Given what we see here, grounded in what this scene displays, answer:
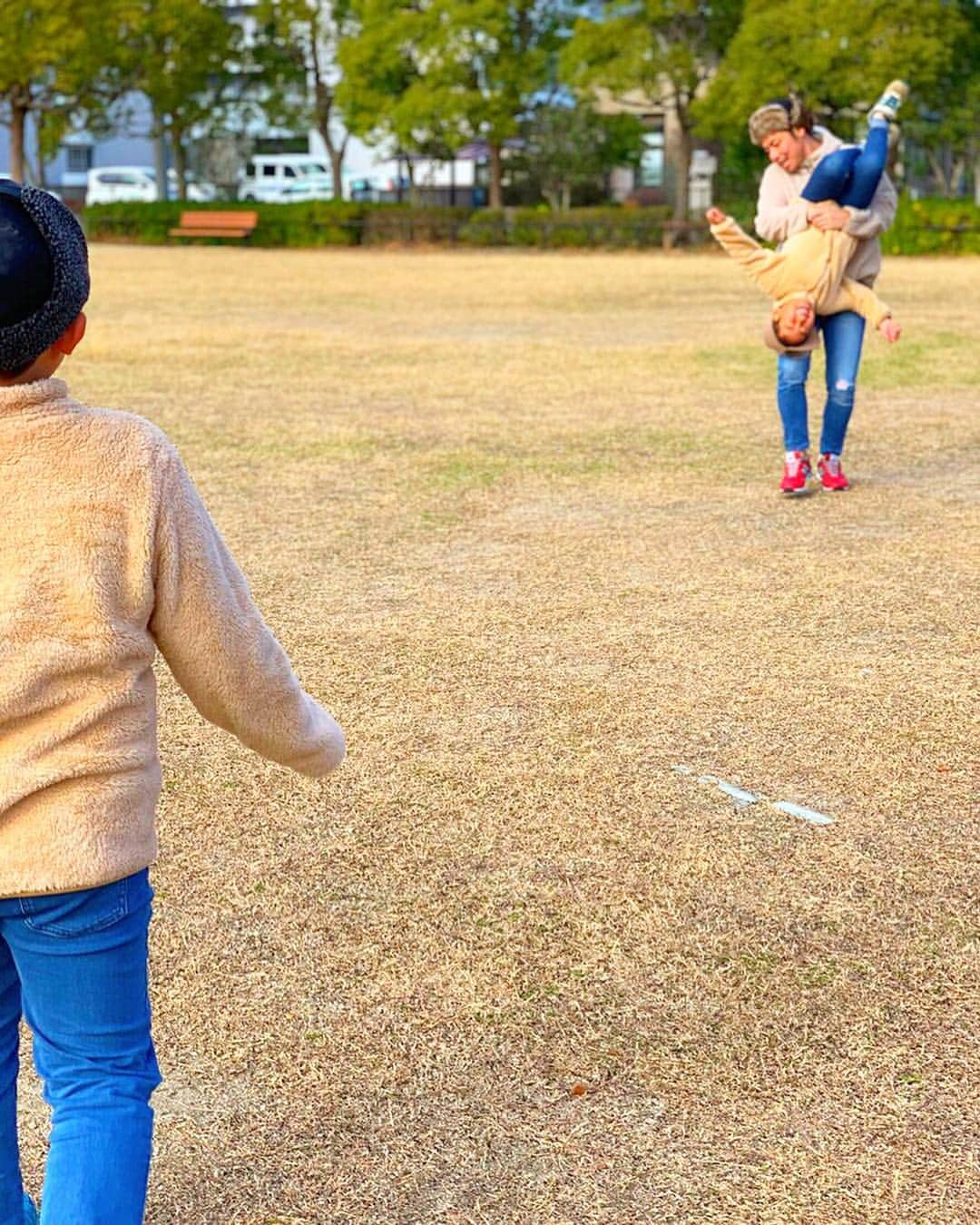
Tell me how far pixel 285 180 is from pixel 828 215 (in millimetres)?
46260

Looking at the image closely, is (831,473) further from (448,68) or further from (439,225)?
(448,68)

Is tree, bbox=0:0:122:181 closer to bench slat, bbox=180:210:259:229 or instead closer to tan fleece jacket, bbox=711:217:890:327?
bench slat, bbox=180:210:259:229

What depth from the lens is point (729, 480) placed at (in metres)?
8.08

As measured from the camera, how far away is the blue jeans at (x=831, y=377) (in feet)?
24.1

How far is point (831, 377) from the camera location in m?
7.49

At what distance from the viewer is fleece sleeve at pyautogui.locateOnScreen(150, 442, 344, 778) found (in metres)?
1.87

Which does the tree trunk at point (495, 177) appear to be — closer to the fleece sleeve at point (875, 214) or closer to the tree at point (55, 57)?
the tree at point (55, 57)

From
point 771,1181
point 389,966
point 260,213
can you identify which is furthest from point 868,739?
point 260,213

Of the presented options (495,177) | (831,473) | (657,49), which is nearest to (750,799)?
(831,473)

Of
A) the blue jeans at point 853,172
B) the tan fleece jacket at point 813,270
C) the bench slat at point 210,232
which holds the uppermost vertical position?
the blue jeans at point 853,172

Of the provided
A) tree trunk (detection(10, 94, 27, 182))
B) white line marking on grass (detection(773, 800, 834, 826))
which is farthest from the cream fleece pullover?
tree trunk (detection(10, 94, 27, 182))

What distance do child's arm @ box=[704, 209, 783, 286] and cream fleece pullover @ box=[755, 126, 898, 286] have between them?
107 millimetres

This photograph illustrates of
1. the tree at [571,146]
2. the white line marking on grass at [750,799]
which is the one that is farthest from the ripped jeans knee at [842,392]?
the tree at [571,146]

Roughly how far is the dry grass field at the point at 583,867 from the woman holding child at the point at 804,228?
326mm
